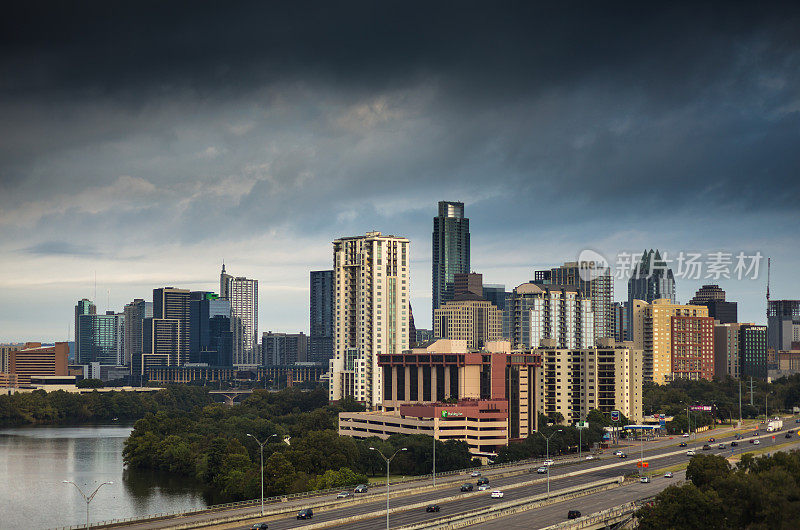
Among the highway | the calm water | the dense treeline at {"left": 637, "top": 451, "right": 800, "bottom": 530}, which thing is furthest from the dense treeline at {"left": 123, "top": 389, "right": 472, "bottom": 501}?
the dense treeline at {"left": 637, "top": 451, "right": 800, "bottom": 530}

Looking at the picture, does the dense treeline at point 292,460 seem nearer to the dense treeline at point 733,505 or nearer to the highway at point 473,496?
the highway at point 473,496

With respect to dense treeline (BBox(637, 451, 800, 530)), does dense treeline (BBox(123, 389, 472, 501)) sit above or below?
below

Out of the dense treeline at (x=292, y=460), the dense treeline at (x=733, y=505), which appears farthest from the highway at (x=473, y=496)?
the dense treeline at (x=292, y=460)

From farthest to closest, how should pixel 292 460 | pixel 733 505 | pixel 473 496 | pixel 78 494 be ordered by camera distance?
1. pixel 292 460
2. pixel 78 494
3. pixel 473 496
4. pixel 733 505

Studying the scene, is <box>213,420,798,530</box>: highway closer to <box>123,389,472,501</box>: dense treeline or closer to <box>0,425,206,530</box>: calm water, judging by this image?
<box>123,389,472,501</box>: dense treeline

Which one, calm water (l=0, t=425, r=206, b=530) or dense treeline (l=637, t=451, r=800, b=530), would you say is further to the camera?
calm water (l=0, t=425, r=206, b=530)

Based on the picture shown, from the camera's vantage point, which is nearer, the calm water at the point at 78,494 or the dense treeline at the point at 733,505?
the dense treeline at the point at 733,505

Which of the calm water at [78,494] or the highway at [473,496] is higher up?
the highway at [473,496]

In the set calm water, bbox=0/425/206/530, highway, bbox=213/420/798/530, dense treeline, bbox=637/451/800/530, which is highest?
dense treeline, bbox=637/451/800/530

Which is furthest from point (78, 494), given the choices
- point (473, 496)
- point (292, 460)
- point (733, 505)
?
point (733, 505)

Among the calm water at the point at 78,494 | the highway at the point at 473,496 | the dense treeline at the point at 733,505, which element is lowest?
the calm water at the point at 78,494

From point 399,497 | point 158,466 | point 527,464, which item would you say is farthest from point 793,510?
point 158,466

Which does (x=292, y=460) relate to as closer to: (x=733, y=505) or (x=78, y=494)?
(x=78, y=494)
